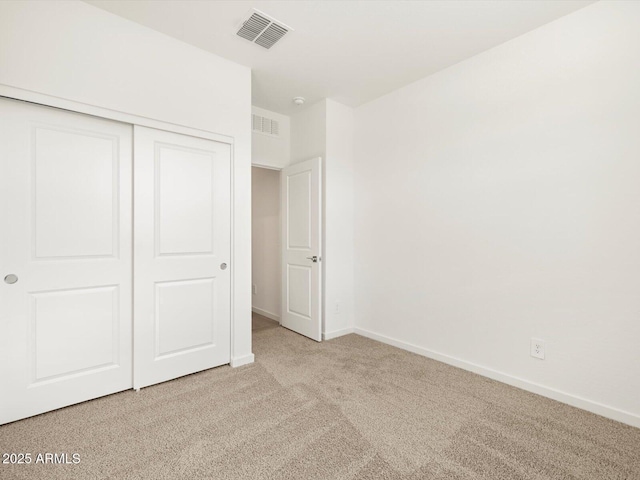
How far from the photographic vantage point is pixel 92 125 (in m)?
2.12

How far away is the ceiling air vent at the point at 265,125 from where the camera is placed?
12.1 feet

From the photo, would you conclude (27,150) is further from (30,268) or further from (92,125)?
(30,268)

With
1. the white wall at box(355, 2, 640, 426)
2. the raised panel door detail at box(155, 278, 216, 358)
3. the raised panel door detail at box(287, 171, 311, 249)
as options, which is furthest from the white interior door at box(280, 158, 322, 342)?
the raised panel door detail at box(155, 278, 216, 358)

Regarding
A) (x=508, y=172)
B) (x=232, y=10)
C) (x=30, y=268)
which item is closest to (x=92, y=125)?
(x=30, y=268)

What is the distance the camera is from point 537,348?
228cm

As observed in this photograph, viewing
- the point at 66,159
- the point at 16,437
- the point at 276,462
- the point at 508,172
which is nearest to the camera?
the point at 276,462

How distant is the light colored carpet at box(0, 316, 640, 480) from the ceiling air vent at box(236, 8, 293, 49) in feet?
9.10

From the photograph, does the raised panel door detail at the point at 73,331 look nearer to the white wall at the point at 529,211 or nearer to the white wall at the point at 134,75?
the white wall at the point at 134,75

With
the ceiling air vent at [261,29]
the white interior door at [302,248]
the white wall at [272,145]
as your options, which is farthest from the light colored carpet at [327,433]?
the ceiling air vent at [261,29]

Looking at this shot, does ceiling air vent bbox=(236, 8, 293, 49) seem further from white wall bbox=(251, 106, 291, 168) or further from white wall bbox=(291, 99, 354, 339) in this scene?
white wall bbox=(251, 106, 291, 168)

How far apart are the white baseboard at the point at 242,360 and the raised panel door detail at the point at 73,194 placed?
4.43 ft

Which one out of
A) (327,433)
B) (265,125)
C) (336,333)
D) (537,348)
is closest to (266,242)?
(265,125)

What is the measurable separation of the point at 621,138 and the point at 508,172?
0.66 meters

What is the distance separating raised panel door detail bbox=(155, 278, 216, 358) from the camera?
94.4 inches
